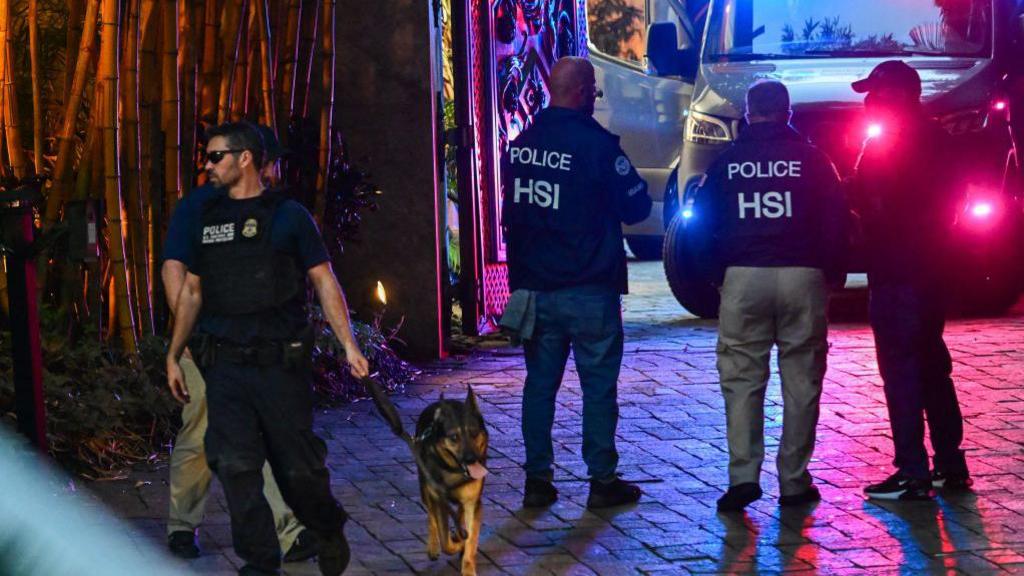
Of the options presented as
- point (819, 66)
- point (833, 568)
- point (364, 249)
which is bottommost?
point (833, 568)

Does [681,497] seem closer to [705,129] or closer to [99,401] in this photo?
[99,401]

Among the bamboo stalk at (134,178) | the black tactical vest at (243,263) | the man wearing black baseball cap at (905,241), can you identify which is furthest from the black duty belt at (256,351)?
the bamboo stalk at (134,178)

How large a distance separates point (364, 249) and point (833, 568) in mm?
5757

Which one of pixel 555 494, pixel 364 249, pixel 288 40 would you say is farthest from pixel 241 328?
pixel 364 249

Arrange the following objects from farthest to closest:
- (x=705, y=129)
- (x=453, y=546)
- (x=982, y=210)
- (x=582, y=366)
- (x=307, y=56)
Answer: (x=705, y=129), (x=982, y=210), (x=307, y=56), (x=582, y=366), (x=453, y=546)

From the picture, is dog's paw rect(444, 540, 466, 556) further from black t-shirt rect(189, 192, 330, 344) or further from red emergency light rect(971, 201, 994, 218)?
red emergency light rect(971, 201, 994, 218)

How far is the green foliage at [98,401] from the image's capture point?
26.5ft

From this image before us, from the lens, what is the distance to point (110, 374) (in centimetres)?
870

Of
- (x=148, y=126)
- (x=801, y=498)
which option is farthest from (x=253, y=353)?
(x=148, y=126)

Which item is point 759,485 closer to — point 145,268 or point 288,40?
point 145,268

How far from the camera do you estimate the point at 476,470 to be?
6.20 meters

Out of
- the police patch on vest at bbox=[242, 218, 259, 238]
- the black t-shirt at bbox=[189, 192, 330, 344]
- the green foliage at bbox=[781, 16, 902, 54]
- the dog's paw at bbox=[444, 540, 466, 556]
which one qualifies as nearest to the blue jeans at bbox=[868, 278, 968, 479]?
the dog's paw at bbox=[444, 540, 466, 556]

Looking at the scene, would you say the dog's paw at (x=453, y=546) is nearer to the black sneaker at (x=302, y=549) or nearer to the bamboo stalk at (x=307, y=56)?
the black sneaker at (x=302, y=549)

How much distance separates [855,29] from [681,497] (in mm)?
6621
